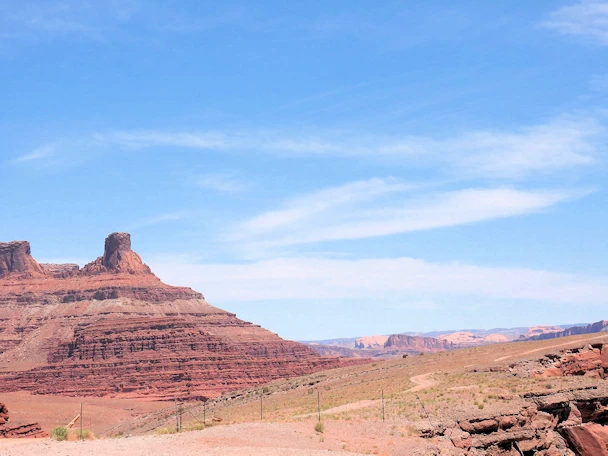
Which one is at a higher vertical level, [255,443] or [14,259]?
[14,259]

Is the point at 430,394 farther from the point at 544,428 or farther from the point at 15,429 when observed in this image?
the point at 15,429

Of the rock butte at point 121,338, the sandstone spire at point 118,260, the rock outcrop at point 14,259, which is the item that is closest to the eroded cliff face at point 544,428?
the rock butte at point 121,338

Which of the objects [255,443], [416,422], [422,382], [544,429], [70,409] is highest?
[70,409]

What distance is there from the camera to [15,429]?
3200cm

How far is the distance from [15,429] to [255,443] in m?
12.5

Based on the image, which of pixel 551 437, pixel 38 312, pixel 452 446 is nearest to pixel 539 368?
pixel 551 437

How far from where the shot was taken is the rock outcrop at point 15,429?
31.2 meters

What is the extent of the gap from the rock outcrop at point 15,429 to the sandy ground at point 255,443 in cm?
385

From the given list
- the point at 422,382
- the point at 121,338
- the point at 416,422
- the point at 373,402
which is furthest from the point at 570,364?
the point at 121,338

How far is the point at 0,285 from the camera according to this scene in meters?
178

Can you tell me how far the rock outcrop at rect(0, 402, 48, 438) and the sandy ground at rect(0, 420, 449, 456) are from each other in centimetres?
385

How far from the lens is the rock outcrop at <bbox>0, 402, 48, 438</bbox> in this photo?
31219 millimetres

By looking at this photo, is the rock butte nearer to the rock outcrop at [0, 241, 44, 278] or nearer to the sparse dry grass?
the rock outcrop at [0, 241, 44, 278]

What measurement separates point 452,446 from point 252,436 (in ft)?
23.5
